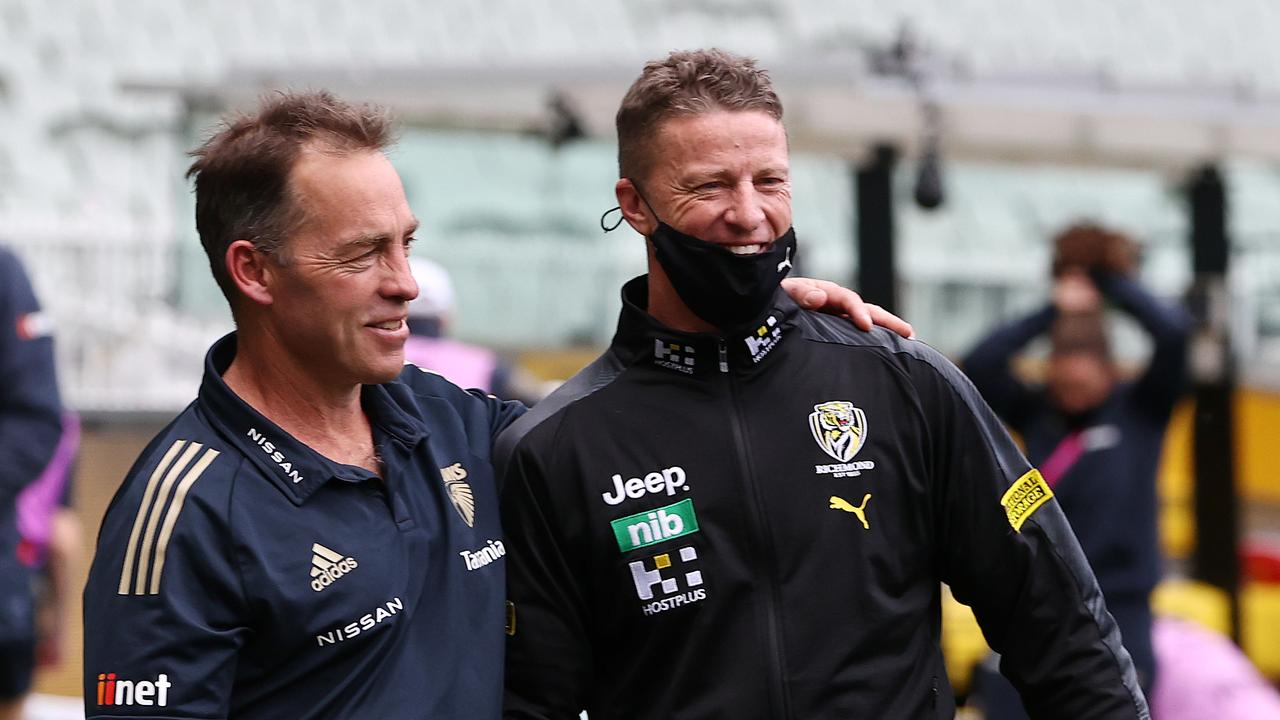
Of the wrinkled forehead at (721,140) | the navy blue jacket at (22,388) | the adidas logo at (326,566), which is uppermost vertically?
the wrinkled forehead at (721,140)

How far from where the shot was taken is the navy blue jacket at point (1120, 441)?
15.0 ft

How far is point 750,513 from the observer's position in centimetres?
239

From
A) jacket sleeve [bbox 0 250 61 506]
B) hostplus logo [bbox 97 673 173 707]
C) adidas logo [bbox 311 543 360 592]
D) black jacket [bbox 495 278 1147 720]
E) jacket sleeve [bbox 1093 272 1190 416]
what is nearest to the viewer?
hostplus logo [bbox 97 673 173 707]

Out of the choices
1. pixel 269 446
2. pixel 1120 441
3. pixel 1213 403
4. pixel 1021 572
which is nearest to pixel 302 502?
pixel 269 446

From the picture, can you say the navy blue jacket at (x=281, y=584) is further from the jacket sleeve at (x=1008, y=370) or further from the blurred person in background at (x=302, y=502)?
the jacket sleeve at (x=1008, y=370)

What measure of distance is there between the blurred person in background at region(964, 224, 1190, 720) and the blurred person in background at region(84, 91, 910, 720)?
261 centimetres

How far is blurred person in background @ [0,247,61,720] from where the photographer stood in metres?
4.22

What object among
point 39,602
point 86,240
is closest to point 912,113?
point 39,602

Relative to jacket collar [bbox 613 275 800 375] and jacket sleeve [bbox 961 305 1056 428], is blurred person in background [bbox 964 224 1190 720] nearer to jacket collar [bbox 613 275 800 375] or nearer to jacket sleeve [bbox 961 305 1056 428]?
jacket sleeve [bbox 961 305 1056 428]

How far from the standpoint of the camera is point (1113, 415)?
15.5 ft

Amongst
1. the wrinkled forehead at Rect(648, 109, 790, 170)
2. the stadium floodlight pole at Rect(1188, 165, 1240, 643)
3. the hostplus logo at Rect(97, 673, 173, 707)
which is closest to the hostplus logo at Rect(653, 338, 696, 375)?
the wrinkled forehead at Rect(648, 109, 790, 170)

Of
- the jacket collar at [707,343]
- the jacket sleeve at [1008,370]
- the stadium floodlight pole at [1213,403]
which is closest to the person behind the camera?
the jacket collar at [707,343]

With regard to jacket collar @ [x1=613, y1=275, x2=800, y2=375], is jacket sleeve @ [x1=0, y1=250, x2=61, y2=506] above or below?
below

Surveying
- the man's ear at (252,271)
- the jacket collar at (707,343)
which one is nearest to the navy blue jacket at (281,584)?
the man's ear at (252,271)
